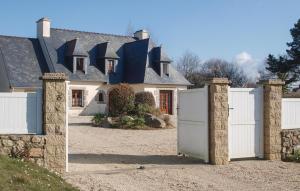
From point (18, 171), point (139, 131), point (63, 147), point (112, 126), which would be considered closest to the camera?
point (18, 171)

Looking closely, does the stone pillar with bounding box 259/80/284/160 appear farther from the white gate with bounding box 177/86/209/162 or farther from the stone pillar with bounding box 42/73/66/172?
the stone pillar with bounding box 42/73/66/172

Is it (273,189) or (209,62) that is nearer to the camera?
(273,189)

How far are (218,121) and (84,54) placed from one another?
25.0m

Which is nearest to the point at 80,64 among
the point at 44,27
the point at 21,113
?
the point at 44,27

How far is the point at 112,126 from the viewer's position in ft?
68.7

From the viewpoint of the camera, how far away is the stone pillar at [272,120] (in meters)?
10.9

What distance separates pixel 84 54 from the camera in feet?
111

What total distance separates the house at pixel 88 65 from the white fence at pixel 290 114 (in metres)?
21.7

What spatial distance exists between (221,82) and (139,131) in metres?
9.37

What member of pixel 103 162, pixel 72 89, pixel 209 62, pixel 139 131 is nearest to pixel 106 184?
pixel 103 162

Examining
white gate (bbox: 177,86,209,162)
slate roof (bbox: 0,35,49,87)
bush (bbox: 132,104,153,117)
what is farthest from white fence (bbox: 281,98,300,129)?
slate roof (bbox: 0,35,49,87)

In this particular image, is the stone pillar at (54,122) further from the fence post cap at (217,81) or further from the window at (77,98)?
the window at (77,98)

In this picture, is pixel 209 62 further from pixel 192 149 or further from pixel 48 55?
pixel 192 149

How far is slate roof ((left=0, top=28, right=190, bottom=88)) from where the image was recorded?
3228 cm
